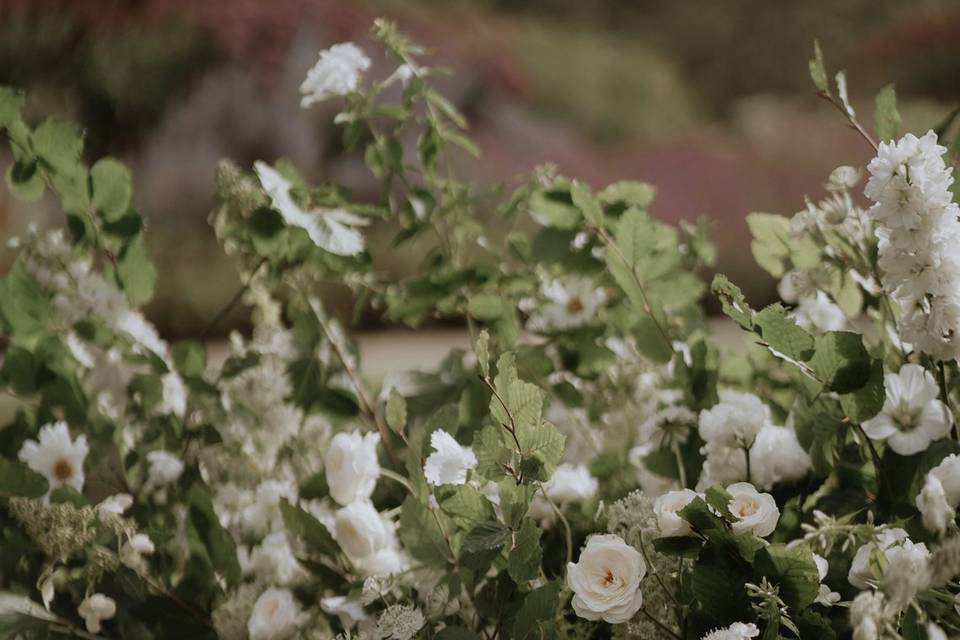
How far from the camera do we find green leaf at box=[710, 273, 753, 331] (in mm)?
315

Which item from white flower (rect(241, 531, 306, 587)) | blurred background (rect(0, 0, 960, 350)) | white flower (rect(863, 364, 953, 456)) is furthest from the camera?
blurred background (rect(0, 0, 960, 350))

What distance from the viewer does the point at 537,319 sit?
0.53 metres

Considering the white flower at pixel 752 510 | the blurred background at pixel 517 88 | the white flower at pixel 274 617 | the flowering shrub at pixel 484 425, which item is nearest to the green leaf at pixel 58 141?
the flowering shrub at pixel 484 425

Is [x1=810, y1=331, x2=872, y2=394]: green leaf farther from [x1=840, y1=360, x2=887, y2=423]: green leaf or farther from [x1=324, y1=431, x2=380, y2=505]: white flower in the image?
[x1=324, y1=431, x2=380, y2=505]: white flower

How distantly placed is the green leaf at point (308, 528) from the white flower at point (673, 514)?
0.48 ft

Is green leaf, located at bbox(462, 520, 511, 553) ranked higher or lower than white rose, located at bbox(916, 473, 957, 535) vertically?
lower

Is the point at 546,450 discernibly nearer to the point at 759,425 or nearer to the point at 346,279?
the point at 759,425

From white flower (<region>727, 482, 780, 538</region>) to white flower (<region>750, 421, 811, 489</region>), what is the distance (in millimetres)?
65

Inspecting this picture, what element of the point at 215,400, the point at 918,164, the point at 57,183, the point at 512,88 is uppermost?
the point at 918,164

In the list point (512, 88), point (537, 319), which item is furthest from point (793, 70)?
point (537, 319)

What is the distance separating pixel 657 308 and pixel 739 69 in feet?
11.4

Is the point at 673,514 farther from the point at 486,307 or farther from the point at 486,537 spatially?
the point at 486,307

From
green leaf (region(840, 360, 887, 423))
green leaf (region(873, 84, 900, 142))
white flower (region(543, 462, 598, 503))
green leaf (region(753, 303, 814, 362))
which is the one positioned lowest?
white flower (region(543, 462, 598, 503))

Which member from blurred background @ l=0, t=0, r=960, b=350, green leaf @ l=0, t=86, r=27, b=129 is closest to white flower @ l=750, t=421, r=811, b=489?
green leaf @ l=0, t=86, r=27, b=129
